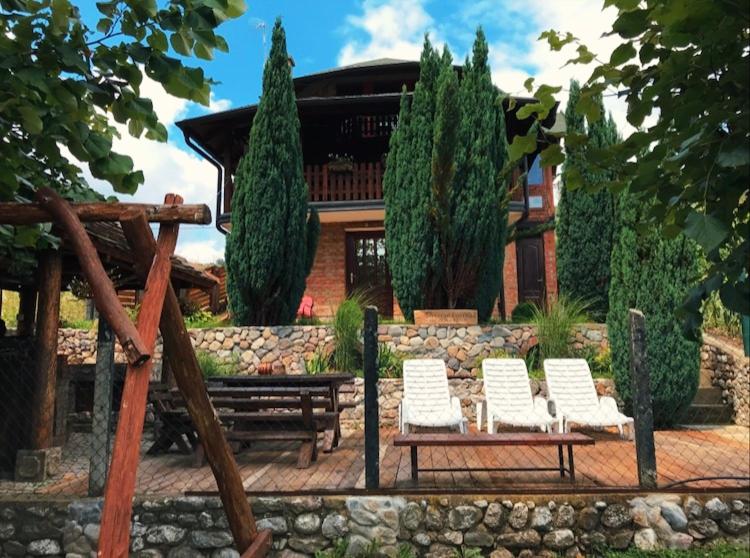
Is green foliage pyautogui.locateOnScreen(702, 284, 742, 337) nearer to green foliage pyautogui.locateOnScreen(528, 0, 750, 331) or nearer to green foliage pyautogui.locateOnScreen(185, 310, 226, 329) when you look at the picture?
green foliage pyautogui.locateOnScreen(528, 0, 750, 331)

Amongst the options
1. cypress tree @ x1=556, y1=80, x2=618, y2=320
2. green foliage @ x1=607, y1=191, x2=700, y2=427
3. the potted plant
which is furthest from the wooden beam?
the potted plant

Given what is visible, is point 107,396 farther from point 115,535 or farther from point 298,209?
point 298,209

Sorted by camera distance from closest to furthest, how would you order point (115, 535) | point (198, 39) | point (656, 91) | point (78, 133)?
point (656, 91) < point (115, 535) < point (198, 39) < point (78, 133)

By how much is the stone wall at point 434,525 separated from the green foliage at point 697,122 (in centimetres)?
287

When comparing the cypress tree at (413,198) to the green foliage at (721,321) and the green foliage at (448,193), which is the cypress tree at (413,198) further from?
the green foliage at (721,321)

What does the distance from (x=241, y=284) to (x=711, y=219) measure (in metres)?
9.18

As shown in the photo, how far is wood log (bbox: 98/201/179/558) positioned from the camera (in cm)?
181

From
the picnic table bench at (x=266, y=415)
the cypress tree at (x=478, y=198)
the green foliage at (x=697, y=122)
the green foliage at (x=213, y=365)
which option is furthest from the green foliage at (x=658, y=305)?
the green foliage at (x=213, y=365)

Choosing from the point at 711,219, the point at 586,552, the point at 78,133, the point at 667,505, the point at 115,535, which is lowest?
the point at 586,552

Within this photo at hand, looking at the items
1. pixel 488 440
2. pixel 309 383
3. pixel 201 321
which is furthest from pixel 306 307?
pixel 488 440

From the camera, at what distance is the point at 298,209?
10023 mm

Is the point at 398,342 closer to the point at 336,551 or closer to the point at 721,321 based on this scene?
the point at 336,551

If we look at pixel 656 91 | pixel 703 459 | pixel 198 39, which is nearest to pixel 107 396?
pixel 198 39

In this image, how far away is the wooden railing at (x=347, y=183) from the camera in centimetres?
1258
